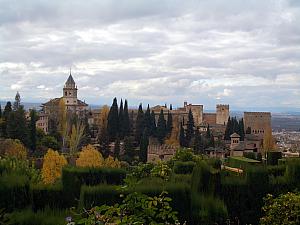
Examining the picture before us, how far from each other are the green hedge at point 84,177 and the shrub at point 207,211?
2022mm

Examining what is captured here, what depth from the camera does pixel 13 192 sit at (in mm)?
7715

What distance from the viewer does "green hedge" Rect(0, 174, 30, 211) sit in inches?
299

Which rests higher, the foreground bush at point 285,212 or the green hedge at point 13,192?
the green hedge at point 13,192

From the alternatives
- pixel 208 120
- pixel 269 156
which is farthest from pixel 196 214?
pixel 208 120

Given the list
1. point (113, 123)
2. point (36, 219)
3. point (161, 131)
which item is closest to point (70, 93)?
point (161, 131)

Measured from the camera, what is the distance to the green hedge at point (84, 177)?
31.1ft

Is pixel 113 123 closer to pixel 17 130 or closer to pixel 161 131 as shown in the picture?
pixel 161 131

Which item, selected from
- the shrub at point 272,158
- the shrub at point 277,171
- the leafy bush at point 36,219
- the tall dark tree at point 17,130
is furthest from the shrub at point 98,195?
the tall dark tree at point 17,130

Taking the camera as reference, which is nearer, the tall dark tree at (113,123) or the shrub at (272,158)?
the shrub at (272,158)

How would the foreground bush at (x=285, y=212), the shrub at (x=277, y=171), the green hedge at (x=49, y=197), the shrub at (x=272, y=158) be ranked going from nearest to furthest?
the foreground bush at (x=285, y=212) → the green hedge at (x=49, y=197) → the shrub at (x=277, y=171) → the shrub at (x=272, y=158)

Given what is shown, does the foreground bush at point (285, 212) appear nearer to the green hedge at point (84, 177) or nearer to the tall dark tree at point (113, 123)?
the green hedge at point (84, 177)

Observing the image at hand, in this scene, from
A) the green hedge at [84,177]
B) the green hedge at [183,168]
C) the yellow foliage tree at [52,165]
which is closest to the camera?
the green hedge at [84,177]

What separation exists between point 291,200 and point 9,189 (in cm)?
550

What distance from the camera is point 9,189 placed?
25.1 ft
